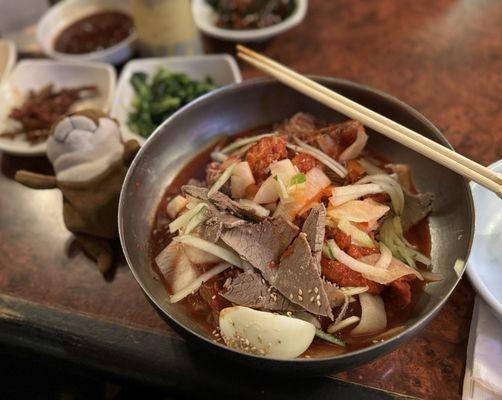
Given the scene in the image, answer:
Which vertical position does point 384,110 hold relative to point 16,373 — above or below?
above

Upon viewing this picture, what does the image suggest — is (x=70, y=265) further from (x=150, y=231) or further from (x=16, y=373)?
(x=16, y=373)

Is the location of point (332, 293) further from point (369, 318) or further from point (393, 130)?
point (393, 130)

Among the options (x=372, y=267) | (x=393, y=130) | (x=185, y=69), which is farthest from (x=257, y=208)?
(x=185, y=69)

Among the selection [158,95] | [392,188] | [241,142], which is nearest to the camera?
[392,188]

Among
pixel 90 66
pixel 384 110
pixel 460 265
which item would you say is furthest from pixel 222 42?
pixel 460 265

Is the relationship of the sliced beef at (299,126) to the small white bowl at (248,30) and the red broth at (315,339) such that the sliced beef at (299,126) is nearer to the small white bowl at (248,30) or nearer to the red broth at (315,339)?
the red broth at (315,339)
